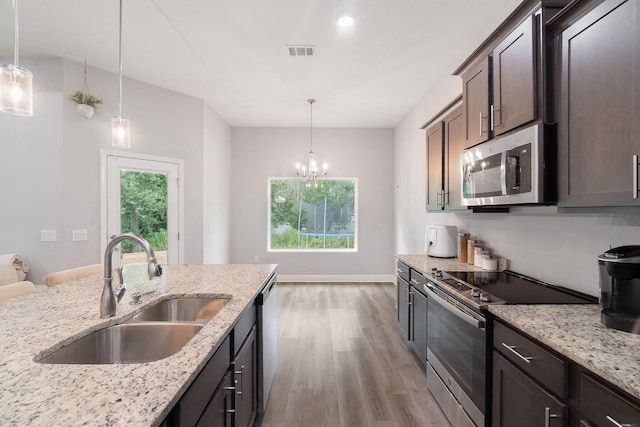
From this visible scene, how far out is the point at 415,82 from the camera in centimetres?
366

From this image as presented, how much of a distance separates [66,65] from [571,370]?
486cm

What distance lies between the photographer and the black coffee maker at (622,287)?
112cm

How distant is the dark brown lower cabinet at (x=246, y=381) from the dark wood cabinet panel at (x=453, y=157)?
2043mm

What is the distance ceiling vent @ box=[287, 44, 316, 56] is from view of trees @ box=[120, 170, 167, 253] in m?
2.43

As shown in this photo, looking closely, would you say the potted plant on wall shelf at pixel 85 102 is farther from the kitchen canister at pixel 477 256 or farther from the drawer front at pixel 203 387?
the kitchen canister at pixel 477 256

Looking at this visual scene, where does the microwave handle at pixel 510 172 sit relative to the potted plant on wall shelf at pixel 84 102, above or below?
below

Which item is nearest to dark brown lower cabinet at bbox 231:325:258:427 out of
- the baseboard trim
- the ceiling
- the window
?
the ceiling

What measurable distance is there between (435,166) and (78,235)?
4.10 meters

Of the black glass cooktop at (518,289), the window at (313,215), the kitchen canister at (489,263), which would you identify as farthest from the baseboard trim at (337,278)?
the black glass cooktop at (518,289)

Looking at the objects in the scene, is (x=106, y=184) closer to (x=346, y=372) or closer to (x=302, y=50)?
(x=302, y=50)

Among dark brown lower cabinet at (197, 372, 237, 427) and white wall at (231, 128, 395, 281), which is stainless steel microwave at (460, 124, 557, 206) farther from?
white wall at (231, 128, 395, 281)

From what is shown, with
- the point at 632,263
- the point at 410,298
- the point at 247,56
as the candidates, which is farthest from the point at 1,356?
the point at 247,56

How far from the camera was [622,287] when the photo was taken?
118cm

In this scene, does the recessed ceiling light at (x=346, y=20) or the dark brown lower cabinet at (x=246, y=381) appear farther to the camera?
the recessed ceiling light at (x=346, y=20)
